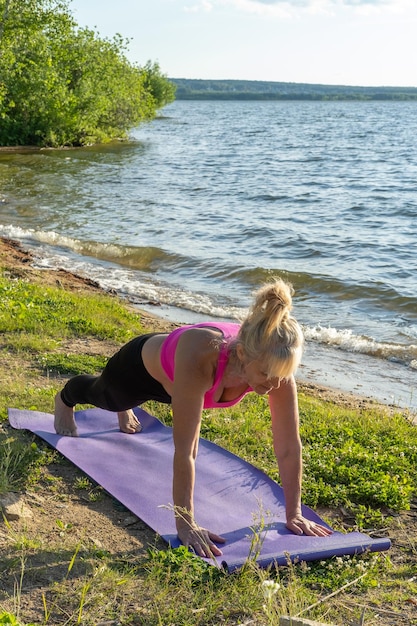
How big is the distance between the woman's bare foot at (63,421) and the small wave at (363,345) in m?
5.37

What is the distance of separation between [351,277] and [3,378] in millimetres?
A: 8774

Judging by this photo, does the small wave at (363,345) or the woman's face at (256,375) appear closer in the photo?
the woman's face at (256,375)

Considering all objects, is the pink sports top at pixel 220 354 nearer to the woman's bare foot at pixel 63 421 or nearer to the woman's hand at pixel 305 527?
the woman's hand at pixel 305 527

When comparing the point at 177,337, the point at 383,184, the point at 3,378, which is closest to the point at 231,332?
the point at 177,337

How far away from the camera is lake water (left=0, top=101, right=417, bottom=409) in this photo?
10.6 metres

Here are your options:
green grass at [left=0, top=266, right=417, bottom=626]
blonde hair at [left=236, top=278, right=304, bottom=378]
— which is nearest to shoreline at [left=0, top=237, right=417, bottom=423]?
green grass at [left=0, top=266, right=417, bottom=626]

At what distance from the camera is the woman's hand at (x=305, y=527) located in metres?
4.21

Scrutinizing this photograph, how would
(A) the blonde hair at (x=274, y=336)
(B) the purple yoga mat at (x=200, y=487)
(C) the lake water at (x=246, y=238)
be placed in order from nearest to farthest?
(A) the blonde hair at (x=274, y=336) → (B) the purple yoga mat at (x=200, y=487) → (C) the lake water at (x=246, y=238)

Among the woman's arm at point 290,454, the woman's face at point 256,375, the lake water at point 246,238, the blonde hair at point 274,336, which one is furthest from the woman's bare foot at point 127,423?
the lake water at point 246,238

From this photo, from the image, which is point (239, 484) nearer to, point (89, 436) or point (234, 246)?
point (89, 436)

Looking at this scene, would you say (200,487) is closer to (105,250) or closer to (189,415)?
(189,415)

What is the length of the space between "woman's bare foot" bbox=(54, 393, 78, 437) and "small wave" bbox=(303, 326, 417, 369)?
5370 mm

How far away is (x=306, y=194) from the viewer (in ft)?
85.5

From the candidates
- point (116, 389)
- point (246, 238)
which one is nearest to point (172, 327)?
point (116, 389)
